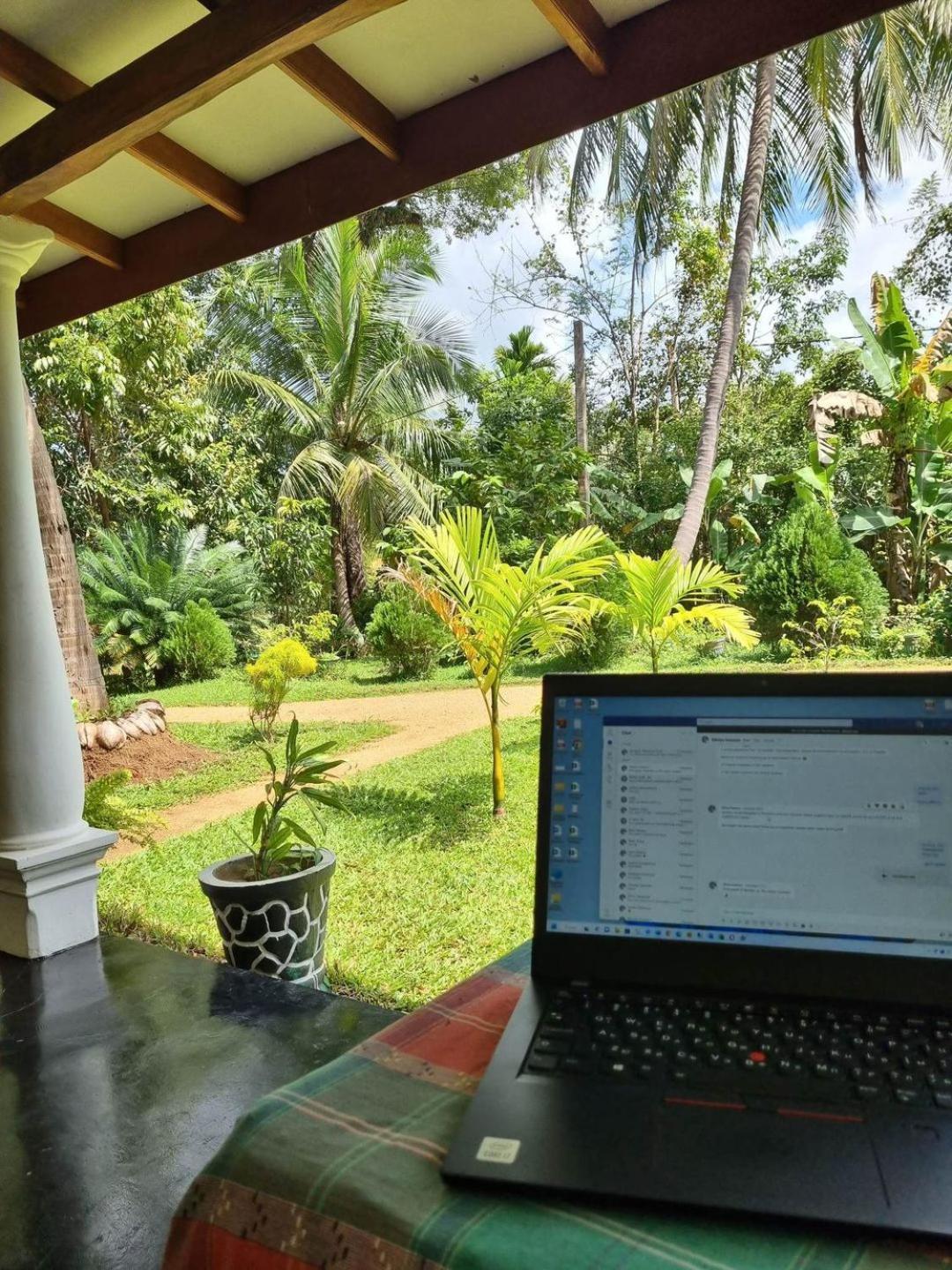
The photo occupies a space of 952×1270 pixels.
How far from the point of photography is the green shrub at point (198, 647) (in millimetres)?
5277

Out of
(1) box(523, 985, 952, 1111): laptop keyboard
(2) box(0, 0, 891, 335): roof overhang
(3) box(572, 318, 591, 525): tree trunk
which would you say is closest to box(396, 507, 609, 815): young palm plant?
(3) box(572, 318, 591, 525): tree trunk

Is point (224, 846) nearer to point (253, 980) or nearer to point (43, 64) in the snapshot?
point (253, 980)

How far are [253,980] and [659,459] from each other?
2.07 meters

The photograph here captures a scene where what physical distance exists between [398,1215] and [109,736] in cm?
385

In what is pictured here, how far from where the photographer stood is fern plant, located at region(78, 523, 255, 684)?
5590 millimetres

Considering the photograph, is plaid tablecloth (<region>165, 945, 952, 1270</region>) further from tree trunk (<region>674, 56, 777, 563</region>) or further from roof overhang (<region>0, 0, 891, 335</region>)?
tree trunk (<region>674, 56, 777, 563</region>)

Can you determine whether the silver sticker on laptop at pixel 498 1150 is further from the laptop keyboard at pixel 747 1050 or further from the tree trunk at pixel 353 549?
the tree trunk at pixel 353 549

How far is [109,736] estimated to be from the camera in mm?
3951

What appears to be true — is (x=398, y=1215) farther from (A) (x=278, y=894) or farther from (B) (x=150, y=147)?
(B) (x=150, y=147)

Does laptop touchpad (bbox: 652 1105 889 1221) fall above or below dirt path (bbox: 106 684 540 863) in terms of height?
above

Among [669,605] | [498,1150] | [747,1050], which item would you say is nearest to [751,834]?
[747,1050]

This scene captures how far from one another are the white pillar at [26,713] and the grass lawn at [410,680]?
1158 millimetres

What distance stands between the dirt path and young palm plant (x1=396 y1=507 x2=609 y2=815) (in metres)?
0.60

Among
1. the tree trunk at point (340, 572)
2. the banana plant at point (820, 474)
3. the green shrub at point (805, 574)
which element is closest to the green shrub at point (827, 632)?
the green shrub at point (805, 574)
